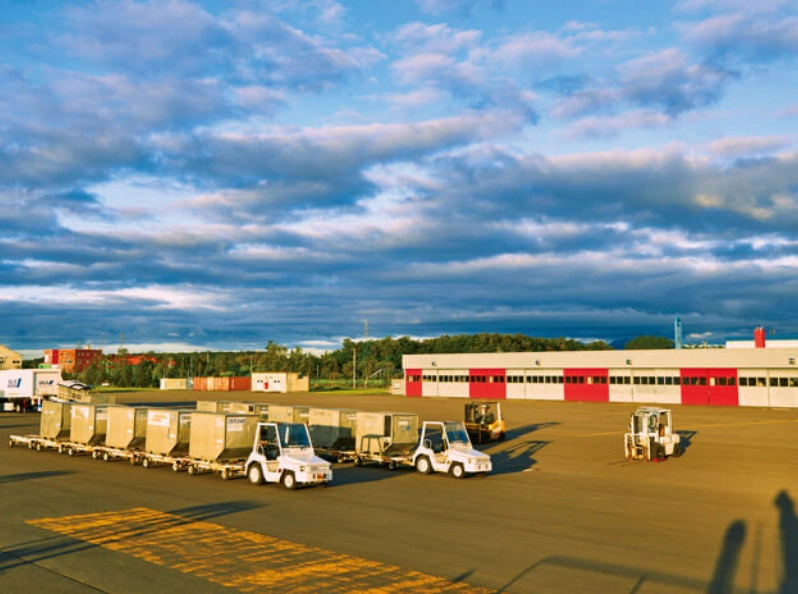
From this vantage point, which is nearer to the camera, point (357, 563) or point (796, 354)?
point (357, 563)

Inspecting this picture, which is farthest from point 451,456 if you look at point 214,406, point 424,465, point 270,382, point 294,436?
point 270,382

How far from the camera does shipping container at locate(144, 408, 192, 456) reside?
91.6 ft

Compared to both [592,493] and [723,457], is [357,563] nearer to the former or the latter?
[592,493]

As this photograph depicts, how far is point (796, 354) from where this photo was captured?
65.7m

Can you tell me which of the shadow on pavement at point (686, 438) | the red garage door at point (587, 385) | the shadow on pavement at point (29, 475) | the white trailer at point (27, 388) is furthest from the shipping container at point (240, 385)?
the shadow on pavement at point (29, 475)

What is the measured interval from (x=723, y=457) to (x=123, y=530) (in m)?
27.3

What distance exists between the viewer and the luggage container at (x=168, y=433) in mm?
27906

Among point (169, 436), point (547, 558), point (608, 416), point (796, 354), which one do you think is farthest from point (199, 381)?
point (547, 558)

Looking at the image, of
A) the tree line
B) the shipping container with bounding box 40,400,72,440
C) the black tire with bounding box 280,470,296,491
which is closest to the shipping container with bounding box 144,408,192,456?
the black tire with bounding box 280,470,296,491

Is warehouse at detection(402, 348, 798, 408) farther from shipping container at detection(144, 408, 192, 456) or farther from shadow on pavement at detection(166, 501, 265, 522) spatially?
shadow on pavement at detection(166, 501, 265, 522)

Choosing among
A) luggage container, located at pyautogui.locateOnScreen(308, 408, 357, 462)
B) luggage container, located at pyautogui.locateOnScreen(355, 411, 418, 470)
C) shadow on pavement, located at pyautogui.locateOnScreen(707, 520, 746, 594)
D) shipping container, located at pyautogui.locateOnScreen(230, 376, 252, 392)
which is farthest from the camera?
shipping container, located at pyautogui.locateOnScreen(230, 376, 252, 392)

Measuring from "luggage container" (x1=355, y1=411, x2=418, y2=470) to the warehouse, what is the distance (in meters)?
50.1

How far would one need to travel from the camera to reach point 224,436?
2558 cm

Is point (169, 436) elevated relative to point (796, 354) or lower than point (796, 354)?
lower
